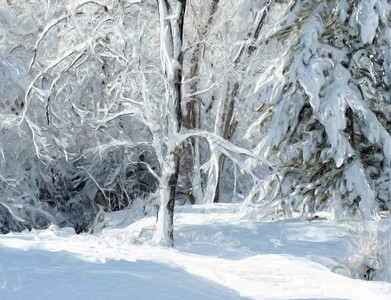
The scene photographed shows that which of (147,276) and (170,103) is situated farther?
(170,103)

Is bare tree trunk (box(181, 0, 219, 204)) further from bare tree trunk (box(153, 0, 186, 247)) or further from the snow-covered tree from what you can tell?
bare tree trunk (box(153, 0, 186, 247))

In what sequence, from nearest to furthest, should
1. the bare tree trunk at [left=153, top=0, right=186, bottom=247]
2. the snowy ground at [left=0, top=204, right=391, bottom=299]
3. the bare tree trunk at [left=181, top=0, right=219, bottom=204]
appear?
the snowy ground at [left=0, top=204, right=391, bottom=299]
the bare tree trunk at [left=153, top=0, right=186, bottom=247]
the bare tree trunk at [left=181, top=0, right=219, bottom=204]

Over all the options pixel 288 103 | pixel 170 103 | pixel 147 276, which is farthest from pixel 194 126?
pixel 147 276

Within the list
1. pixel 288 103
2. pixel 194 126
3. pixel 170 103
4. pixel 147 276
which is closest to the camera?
pixel 147 276

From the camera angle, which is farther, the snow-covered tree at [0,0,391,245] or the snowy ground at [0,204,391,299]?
the snow-covered tree at [0,0,391,245]

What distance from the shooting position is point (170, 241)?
9.84 m

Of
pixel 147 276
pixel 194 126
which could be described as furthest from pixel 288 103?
pixel 194 126

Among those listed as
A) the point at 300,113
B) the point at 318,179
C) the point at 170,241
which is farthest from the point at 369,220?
the point at 170,241

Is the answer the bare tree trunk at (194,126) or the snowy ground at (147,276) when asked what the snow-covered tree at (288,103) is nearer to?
the bare tree trunk at (194,126)

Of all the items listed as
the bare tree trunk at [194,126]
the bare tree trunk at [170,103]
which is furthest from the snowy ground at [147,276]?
the bare tree trunk at [194,126]

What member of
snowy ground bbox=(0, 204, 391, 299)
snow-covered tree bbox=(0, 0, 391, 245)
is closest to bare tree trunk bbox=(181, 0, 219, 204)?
snow-covered tree bbox=(0, 0, 391, 245)

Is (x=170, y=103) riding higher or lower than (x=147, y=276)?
higher

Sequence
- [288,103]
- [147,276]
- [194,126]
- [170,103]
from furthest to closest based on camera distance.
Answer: [194,126]
[288,103]
[170,103]
[147,276]

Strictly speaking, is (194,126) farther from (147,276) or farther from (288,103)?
(147,276)
